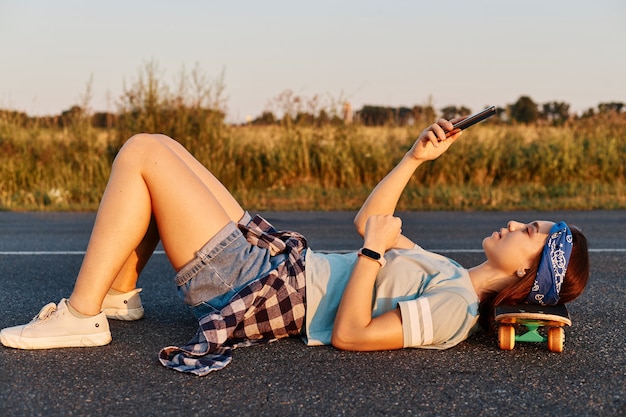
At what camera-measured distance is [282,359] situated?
3521 millimetres

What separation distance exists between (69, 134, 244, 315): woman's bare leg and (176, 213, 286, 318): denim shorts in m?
0.05

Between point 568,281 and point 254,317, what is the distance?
1.44 metres

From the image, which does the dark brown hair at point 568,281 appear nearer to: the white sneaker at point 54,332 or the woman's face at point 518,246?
the woman's face at point 518,246

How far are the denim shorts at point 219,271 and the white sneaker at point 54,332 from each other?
0.46 m

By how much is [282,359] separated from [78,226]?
229 inches

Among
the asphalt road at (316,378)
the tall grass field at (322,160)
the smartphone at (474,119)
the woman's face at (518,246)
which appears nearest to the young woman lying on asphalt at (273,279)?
the woman's face at (518,246)

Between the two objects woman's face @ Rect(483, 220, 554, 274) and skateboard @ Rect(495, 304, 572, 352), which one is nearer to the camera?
skateboard @ Rect(495, 304, 572, 352)

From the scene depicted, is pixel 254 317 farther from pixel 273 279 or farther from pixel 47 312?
pixel 47 312

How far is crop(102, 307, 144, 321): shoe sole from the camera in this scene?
13.5 feet

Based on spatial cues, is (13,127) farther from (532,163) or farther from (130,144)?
(130,144)

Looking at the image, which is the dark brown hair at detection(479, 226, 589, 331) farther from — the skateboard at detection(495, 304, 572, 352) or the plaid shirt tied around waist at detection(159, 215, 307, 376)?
the plaid shirt tied around waist at detection(159, 215, 307, 376)

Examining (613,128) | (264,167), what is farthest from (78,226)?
(613,128)

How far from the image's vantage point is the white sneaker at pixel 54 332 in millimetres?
3578

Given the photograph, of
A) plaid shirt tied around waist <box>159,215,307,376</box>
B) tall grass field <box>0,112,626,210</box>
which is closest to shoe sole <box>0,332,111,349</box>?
plaid shirt tied around waist <box>159,215,307,376</box>
